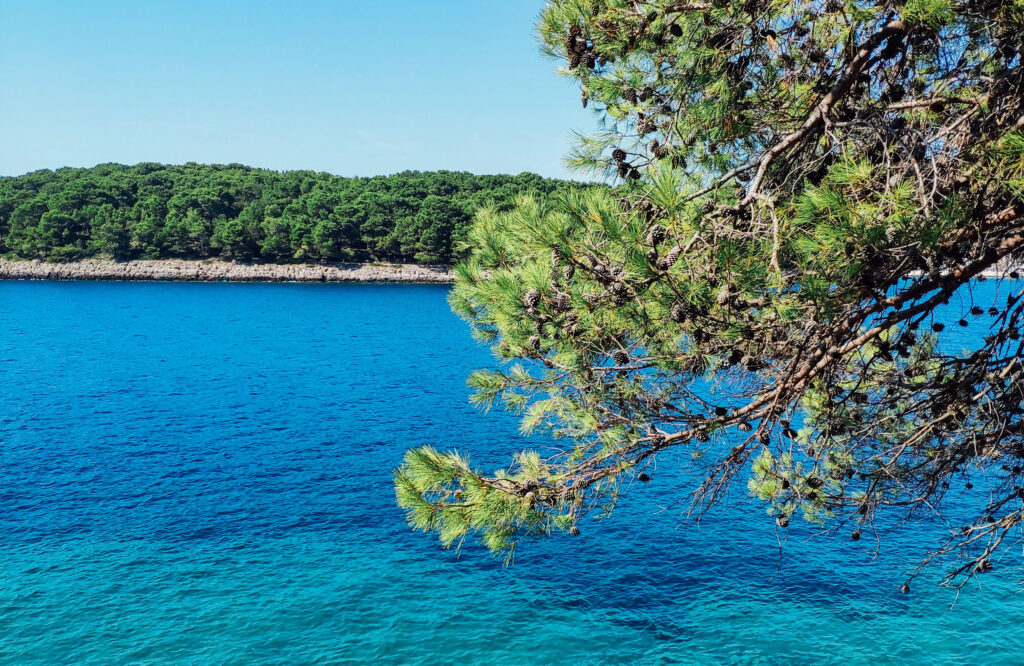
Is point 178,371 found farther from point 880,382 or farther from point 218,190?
point 218,190

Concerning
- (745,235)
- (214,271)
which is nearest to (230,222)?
(214,271)

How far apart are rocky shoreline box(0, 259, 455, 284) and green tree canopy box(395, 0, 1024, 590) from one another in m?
89.7

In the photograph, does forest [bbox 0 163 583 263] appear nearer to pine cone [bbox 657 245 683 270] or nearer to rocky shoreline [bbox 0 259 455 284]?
rocky shoreline [bbox 0 259 455 284]

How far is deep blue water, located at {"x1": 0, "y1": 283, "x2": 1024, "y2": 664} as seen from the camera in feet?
45.3

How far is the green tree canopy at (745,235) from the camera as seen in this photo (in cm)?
489

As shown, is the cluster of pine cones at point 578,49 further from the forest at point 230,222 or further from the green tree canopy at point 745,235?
the forest at point 230,222

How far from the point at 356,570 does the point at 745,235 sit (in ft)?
47.6

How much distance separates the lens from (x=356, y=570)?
55.2 ft

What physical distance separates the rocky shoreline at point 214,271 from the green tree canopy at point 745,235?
294 ft

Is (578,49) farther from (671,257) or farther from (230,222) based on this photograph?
(230,222)

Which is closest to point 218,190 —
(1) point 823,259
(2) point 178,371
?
(2) point 178,371

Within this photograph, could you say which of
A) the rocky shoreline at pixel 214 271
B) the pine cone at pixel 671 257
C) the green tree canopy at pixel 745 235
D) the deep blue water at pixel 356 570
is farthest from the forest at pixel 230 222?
the pine cone at pixel 671 257

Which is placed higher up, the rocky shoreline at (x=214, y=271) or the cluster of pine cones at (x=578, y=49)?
the cluster of pine cones at (x=578, y=49)

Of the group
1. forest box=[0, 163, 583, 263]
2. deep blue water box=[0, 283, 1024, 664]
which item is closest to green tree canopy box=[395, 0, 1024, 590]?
deep blue water box=[0, 283, 1024, 664]
